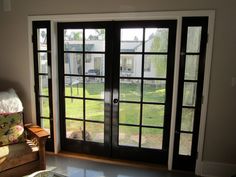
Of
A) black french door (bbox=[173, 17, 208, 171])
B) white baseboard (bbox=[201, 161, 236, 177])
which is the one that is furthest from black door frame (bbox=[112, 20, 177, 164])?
white baseboard (bbox=[201, 161, 236, 177])

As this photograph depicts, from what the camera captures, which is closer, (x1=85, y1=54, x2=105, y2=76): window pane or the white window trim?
the white window trim

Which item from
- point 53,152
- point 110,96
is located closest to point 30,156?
point 53,152

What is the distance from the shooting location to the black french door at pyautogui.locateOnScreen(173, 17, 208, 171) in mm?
2512

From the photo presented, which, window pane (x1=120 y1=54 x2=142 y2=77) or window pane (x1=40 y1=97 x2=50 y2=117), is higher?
window pane (x1=120 y1=54 x2=142 y2=77)

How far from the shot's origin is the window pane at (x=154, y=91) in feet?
9.16

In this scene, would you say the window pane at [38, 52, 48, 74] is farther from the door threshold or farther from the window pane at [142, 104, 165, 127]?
the window pane at [142, 104, 165, 127]

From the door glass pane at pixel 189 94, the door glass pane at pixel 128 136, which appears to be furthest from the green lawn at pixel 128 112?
the door glass pane at pixel 189 94

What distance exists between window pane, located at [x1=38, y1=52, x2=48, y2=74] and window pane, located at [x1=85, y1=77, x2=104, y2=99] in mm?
661

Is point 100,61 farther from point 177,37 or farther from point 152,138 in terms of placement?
point 152,138

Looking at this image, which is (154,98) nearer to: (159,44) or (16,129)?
(159,44)

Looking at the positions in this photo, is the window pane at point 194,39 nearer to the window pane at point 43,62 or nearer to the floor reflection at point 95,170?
the floor reflection at point 95,170

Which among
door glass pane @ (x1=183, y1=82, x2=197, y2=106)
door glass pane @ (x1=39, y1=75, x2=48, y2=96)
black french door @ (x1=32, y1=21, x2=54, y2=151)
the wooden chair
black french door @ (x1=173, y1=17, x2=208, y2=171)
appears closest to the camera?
the wooden chair

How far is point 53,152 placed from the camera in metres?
3.26

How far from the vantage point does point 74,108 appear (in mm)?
3166
